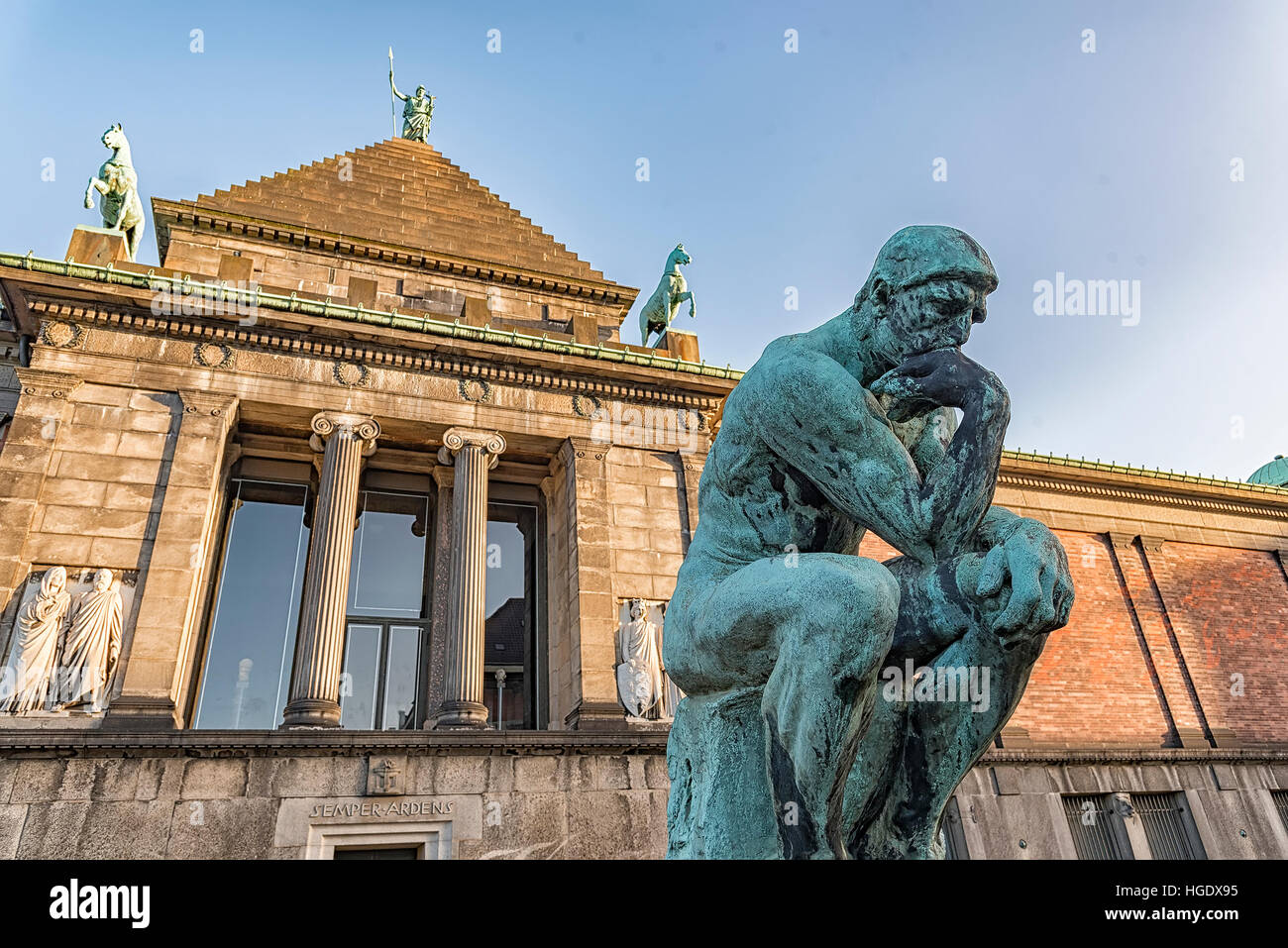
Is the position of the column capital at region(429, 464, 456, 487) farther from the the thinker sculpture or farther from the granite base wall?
the the thinker sculpture

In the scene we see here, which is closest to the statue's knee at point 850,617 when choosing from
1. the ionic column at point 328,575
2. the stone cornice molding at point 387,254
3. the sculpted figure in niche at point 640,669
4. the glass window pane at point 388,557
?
the ionic column at point 328,575

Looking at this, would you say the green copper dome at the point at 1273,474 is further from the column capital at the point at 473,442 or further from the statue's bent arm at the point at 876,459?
the statue's bent arm at the point at 876,459

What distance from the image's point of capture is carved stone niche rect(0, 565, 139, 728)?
477 inches

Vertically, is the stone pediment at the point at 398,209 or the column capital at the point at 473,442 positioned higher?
the stone pediment at the point at 398,209

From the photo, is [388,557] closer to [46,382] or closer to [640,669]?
[640,669]

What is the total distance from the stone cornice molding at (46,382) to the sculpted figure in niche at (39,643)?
333 centimetres

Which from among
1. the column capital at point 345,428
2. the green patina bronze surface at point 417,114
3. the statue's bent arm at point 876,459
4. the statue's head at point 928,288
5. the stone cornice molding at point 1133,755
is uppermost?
the green patina bronze surface at point 417,114

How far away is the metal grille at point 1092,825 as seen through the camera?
18.2 metres

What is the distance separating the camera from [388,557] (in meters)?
17.5

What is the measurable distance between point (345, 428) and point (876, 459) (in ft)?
48.6

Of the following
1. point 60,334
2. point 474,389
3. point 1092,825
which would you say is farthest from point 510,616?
point 1092,825

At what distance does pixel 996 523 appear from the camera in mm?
2760
